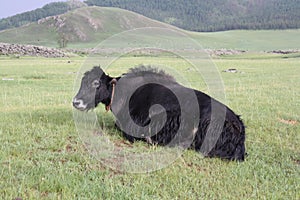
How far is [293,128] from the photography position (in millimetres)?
9125

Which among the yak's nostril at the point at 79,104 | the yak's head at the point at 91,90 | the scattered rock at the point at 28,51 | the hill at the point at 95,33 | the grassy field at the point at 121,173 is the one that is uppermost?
the yak's head at the point at 91,90

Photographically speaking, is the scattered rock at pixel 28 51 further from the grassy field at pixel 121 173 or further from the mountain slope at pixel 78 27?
the mountain slope at pixel 78 27

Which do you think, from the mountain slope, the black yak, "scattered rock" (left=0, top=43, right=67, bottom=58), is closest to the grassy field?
the black yak

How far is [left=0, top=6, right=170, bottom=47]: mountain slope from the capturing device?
149m

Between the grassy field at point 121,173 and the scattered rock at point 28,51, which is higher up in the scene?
the grassy field at point 121,173

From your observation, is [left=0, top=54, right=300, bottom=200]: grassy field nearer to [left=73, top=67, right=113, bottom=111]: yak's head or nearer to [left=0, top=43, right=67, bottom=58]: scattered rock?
[left=73, top=67, right=113, bottom=111]: yak's head

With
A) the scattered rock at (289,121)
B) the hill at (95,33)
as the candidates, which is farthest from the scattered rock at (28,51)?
the hill at (95,33)

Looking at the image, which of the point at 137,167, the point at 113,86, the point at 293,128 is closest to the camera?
the point at 137,167

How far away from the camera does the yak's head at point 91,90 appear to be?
26.0ft

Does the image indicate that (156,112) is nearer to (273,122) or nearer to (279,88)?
(273,122)

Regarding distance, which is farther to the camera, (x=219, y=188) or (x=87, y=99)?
(x=87, y=99)

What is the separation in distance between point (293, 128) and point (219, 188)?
4.71 meters

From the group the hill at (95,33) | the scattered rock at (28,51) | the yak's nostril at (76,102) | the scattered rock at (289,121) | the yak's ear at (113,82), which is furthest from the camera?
the hill at (95,33)

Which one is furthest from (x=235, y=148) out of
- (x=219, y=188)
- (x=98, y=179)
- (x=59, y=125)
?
(x=59, y=125)
